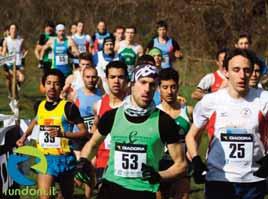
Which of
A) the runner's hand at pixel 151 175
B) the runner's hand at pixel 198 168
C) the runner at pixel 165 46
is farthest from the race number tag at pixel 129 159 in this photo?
the runner at pixel 165 46

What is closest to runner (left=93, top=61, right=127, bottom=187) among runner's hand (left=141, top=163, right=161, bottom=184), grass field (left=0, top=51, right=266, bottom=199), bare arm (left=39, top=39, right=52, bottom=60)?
runner's hand (left=141, top=163, right=161, bottom=184)

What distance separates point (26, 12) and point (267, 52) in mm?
12405

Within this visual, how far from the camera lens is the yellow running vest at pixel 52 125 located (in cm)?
744

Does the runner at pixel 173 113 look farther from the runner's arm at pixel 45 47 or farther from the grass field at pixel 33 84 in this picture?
the runner's arm at pixel 45 47

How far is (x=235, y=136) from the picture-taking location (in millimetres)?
5770

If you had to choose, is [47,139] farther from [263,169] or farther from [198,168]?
[263,169]

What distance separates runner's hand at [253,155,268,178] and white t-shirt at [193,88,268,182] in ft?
0.21

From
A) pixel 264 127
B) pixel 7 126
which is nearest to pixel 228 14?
pixel 7 126

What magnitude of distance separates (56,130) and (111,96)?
0.69 m

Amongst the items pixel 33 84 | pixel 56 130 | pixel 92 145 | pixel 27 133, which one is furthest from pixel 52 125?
pixel 33 84

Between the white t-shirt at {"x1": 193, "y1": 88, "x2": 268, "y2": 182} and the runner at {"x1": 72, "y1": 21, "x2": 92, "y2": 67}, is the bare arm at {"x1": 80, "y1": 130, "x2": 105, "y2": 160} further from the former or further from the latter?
the runner at {"x1": 72, "y1": 21, "x2": 92, "y2": 67}

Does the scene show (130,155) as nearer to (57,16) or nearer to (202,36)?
(202,36)

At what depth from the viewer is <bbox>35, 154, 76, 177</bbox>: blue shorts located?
7.43 meters

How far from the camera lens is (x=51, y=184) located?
7.51 metres
